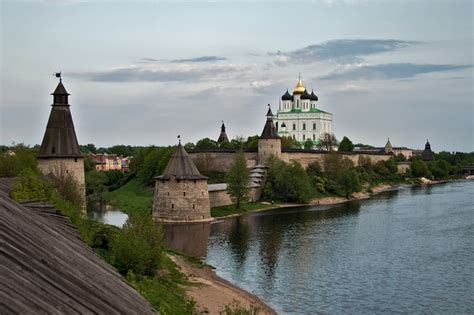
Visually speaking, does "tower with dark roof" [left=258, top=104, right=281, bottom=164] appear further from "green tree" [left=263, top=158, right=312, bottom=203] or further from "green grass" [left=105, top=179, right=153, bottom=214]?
"green grass" [left=105, top=179, right=153, bottom=214]

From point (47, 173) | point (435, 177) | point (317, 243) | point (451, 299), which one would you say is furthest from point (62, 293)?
point (435, 177)

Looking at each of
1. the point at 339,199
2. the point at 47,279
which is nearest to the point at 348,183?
the point at 339,199

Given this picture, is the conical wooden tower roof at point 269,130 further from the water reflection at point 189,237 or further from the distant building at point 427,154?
the distant building at point 427,154

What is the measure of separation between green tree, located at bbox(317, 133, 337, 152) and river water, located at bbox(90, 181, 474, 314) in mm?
34467

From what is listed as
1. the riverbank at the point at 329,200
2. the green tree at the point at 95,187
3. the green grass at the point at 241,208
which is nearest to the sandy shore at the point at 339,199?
the riverbank at the point at 329,200

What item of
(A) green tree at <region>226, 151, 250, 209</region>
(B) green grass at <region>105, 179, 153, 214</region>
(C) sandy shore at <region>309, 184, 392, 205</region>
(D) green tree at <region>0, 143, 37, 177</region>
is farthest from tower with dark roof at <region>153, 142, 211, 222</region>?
(C) sandy shore at <region>309, 184, 392, 205</region>

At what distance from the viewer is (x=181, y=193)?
2892cm

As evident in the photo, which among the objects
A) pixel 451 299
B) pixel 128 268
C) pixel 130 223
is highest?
pixel 130 223

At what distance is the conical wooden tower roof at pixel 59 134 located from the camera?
19.6 m

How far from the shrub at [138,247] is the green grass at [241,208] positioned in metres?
16.5

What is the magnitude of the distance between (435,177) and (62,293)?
6724 cm

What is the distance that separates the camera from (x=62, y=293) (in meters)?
4.38

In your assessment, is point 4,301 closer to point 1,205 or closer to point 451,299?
point 1,205

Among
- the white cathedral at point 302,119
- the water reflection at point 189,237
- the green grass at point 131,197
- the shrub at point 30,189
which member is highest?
the white cathedral at point 302,119
